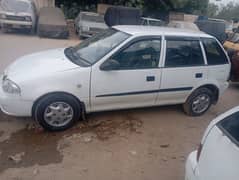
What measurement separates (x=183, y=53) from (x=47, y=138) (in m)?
2.73

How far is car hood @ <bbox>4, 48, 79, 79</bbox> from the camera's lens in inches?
149

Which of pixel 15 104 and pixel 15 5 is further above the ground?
pixel 15 5

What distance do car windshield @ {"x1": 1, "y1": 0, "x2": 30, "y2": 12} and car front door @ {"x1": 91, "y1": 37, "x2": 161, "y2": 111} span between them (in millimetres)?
10990

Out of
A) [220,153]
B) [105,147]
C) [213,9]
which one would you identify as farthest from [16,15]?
[213,9]

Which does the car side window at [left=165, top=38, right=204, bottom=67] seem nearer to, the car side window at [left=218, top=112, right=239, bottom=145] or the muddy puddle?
the muddy puddle

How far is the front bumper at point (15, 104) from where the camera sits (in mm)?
3668

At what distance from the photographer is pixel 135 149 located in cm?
382

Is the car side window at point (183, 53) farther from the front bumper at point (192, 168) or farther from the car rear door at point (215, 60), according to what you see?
the front bumper at point (192, 168)

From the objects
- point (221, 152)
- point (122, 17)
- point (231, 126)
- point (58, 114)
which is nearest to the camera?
point (221, 152)

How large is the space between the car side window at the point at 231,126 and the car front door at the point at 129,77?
217cm

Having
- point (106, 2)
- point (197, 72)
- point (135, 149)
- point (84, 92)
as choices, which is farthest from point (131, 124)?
point (106, 2)

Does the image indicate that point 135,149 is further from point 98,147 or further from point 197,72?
point 197,72

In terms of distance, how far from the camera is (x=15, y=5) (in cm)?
1341

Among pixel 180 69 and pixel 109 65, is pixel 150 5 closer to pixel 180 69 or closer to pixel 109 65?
pixel 180 69
